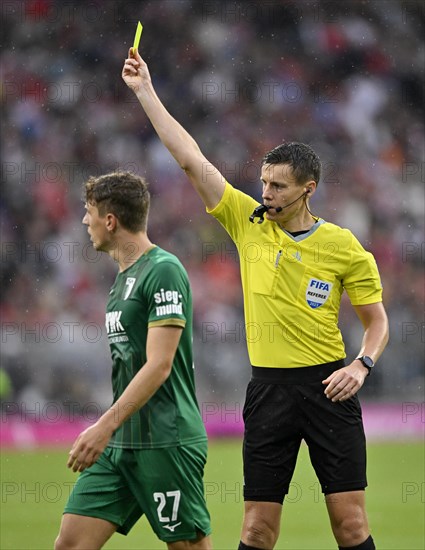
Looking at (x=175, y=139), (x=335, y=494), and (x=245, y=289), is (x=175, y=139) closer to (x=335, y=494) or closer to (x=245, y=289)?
(x=245, y=289)

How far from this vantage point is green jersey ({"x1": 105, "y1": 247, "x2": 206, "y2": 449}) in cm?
438

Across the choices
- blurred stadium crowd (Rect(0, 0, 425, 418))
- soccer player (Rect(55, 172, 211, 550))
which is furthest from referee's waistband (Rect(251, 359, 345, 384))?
blurred stadium crowd (Rect(0, 0, 425, 418))

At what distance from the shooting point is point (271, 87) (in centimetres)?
1808

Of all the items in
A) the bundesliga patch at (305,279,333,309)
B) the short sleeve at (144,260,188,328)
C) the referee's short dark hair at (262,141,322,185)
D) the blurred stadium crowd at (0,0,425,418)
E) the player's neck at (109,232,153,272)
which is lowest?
the short sleeve at (144,260,188,328)

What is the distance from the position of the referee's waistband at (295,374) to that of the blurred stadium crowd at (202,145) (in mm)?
9016

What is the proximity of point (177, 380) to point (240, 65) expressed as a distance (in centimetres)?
1436

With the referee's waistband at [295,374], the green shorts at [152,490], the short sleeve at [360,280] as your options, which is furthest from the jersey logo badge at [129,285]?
the short sleeve at [360,280]

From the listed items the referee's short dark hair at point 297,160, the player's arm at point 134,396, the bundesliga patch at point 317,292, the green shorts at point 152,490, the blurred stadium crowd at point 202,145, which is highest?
the blurred stadium crowd at point 202,145

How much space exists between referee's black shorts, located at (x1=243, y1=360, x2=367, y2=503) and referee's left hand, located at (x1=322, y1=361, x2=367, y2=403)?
0.18m

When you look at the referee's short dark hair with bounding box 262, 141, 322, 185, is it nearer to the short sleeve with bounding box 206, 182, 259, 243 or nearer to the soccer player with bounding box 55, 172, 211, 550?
the short sleeve with bounding box 206, 182, 259, 243

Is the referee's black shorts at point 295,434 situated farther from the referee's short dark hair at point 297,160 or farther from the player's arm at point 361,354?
the referee's short dark hair at point 297,160

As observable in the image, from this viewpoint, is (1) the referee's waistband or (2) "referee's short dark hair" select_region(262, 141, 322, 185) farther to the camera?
(2) "referee's short dark hair" select_region(262, 141, 322, 185)

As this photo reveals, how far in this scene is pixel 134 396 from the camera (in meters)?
4.12

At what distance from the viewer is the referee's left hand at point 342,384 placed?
4.75 metres
